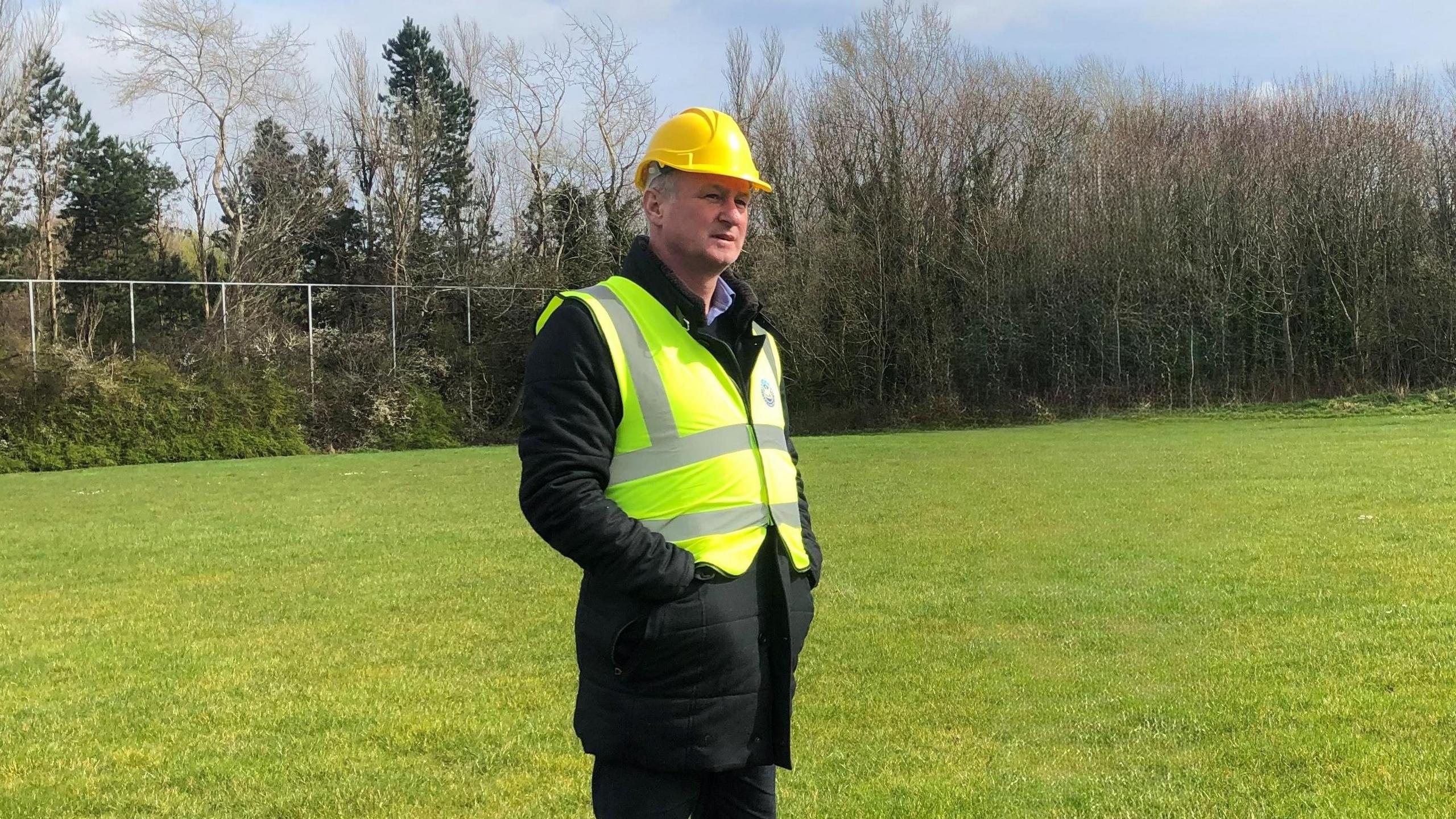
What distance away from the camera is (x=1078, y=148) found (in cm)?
3766

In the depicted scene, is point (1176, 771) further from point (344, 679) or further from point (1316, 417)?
point (1316, 417)

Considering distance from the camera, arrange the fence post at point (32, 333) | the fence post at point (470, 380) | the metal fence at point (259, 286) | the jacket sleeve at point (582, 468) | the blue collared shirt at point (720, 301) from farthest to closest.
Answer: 1. the fence post at point (470, 380)
2. the metal fence at point (259, 286)
3. the fence post at point (32, 333)
4. the blue collared shirt at point (720, 301)
5. the jacket sleeve at point (582, 468)

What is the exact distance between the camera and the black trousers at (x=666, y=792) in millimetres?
2352

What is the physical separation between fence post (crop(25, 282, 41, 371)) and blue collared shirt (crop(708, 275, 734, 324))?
106 ft

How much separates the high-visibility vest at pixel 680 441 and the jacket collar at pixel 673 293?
0.07 feet

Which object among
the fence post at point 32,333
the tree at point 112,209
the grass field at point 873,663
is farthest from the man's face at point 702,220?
the tree at point 112,209

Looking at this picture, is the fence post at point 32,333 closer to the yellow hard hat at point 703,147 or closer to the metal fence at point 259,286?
the metal fence at point 259,286

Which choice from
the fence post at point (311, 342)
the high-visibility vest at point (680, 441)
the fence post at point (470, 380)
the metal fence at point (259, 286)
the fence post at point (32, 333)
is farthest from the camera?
the fence post at point (470, 380)

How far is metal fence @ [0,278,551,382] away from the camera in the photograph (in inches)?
1182

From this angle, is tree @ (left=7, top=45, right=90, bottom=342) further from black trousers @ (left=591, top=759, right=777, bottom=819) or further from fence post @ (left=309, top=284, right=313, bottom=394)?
black trousers @ (left=591, top=759, right=777, bottom=819)

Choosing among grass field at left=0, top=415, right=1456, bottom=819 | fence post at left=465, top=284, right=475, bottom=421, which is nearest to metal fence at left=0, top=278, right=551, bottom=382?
fence post at left=465, top=284, right=475, bottom=421

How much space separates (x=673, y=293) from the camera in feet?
7.91

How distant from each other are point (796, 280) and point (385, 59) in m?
24.3

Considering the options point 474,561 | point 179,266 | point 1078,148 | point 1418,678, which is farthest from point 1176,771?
point 179,266
